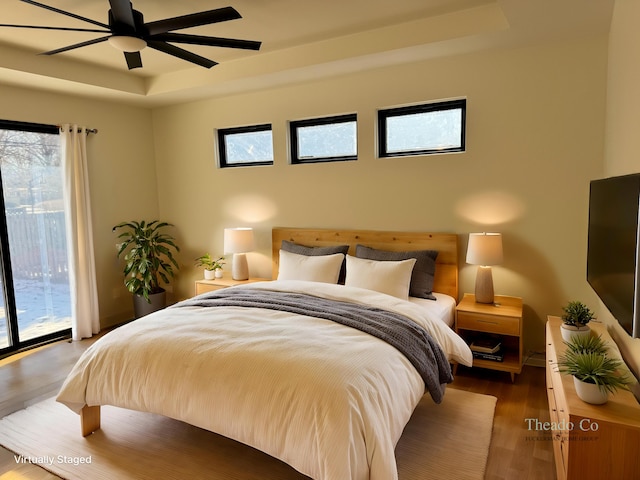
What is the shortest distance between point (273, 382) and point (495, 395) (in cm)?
181

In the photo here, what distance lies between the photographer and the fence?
390cm

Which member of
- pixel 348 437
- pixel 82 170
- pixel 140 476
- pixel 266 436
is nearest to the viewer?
pixel 348 437

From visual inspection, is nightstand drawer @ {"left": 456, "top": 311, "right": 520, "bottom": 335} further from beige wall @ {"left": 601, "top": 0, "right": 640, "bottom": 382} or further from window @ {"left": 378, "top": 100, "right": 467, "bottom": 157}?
window @ {"left": 378, "top": 100, "right": 467, "bottom": 157}

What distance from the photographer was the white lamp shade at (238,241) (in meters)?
4.28

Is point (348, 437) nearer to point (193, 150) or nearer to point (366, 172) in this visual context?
point (366, 172)

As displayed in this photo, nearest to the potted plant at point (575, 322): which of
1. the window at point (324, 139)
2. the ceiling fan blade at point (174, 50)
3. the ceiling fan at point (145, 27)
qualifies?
the window at point (324, 139)

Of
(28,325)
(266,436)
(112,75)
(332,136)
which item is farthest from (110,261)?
(266,436)

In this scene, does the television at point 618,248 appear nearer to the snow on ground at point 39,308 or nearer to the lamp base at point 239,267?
the lamp base at point 239,267

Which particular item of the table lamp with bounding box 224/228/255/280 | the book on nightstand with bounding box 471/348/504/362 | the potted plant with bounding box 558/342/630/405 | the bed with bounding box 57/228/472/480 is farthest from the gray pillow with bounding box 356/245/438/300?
the potted plant with bounding box 558/342/630/405

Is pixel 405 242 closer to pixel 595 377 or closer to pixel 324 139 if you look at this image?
pixel 324 139

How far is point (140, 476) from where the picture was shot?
82.9 inches

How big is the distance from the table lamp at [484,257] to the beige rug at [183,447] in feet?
2.74

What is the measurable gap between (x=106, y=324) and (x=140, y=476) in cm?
300

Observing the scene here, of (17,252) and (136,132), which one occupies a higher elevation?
(136,132)
